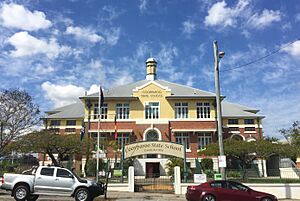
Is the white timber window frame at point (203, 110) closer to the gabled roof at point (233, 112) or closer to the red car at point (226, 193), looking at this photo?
the gabled roof at point (233, 112)

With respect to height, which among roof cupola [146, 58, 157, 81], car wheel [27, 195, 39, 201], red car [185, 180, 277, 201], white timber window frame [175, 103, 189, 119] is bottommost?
car wheel [27, 195, 39, 201]

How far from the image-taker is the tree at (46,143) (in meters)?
27.9

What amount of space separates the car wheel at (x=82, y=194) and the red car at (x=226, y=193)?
212 inches

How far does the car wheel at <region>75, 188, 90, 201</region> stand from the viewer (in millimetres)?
15891

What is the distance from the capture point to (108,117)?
40.9 meters

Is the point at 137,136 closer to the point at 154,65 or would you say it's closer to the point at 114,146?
the point at 114,146

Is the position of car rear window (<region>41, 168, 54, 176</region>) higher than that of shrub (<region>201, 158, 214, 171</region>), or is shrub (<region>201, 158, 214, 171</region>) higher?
shrub (<region>201, 158, 214, 171</region>)

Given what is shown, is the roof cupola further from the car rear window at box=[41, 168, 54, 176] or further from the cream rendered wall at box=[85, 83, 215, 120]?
the car rear window at box=[41, 168, 54, 176]

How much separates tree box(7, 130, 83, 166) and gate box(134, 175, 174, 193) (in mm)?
8164

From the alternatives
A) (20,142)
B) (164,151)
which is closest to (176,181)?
(164,151)

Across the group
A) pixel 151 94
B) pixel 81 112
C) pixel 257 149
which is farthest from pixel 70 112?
pixel 257 149

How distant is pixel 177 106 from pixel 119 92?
8007 mm

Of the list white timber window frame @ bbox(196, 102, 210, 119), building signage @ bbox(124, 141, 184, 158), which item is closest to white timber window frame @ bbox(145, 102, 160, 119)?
white timber window frame @ bbox(196, 102, 210, 119)

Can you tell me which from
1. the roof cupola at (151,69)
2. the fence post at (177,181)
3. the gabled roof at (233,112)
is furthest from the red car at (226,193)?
the roof cupola at (151,69)
